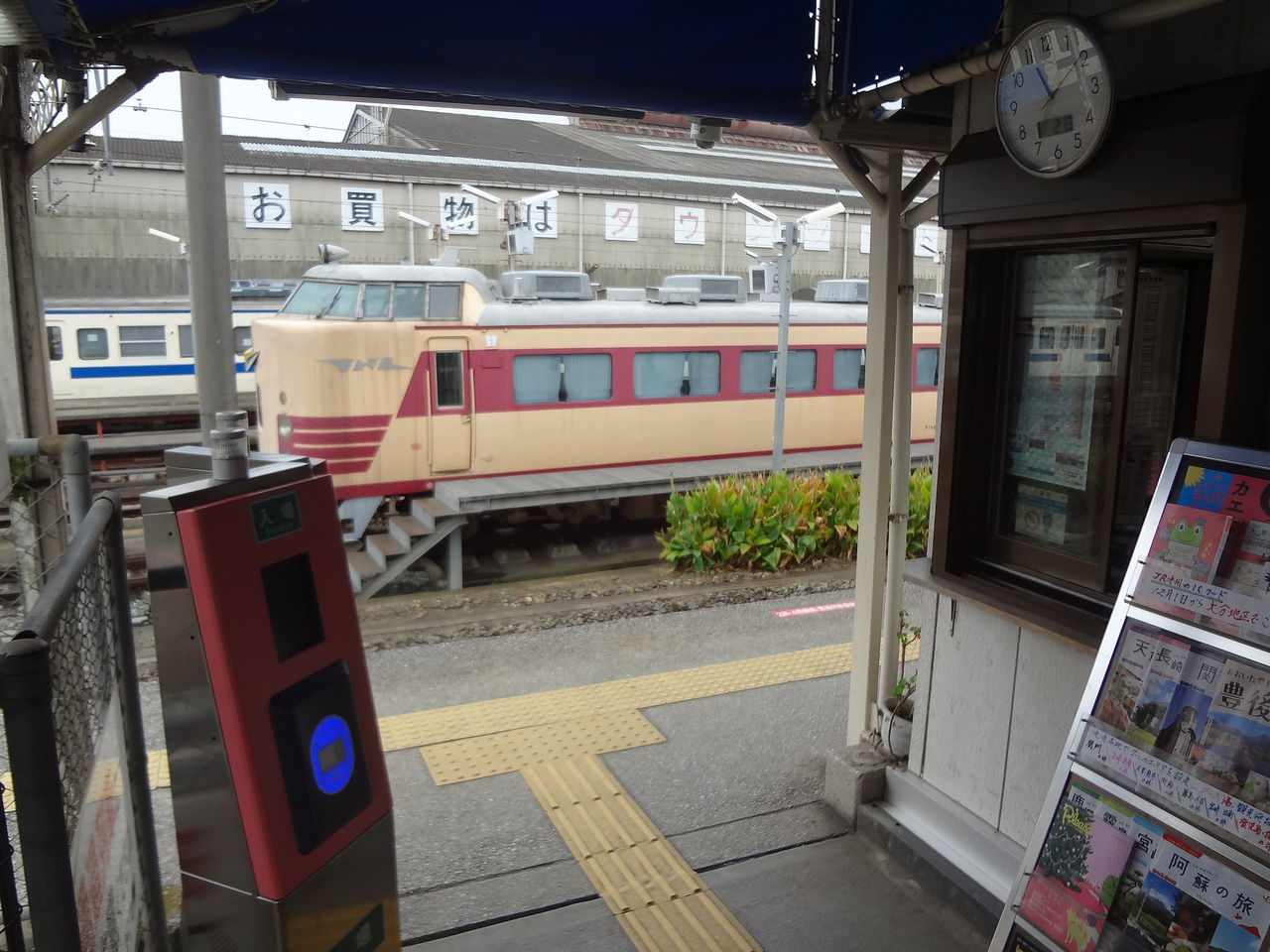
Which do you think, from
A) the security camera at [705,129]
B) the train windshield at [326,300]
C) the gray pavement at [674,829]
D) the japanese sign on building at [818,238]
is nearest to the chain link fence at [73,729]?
the gray pavement at [674,829]

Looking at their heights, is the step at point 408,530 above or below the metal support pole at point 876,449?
below

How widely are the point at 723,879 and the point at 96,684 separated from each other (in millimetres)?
2460

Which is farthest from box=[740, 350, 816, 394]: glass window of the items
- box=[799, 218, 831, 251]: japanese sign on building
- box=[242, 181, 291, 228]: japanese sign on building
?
box=[799, 218, 831, 251]: japanese sign on building

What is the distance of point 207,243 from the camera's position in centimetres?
570

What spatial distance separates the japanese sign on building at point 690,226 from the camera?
2877cm

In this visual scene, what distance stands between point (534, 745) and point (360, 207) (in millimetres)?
22971

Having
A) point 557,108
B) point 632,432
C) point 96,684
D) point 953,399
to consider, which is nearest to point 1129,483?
point 953,399

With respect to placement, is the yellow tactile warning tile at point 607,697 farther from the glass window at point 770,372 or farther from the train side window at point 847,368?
the train side window at point 847,368

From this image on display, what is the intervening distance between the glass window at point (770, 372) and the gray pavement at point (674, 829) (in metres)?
7.22

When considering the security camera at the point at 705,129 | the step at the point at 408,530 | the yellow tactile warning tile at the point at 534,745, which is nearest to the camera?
the security camera at the point at 705,129

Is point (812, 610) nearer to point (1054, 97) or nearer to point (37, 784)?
point (1054, 97)

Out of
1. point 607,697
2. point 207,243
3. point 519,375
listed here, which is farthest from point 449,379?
point 607,697

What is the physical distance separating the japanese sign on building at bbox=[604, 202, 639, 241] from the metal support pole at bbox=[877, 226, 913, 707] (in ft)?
80.0

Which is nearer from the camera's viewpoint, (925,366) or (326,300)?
(326,300)
